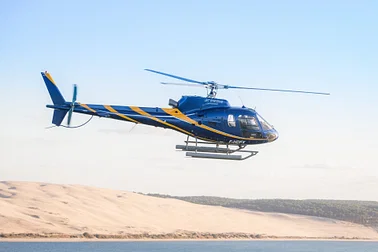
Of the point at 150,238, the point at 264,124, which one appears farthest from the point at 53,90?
the point at 150,238

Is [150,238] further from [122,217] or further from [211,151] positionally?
[211,151]

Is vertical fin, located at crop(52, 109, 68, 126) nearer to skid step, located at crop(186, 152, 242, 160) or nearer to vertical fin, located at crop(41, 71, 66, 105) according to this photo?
vertical fin, located at crop(41, 71, 66, 105)

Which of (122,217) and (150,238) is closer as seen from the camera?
(150,238)

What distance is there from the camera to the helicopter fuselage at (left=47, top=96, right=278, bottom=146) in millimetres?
33719

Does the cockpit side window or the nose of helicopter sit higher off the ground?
the cockpit side window

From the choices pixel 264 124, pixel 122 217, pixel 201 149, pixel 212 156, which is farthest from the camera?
pixel 122 217

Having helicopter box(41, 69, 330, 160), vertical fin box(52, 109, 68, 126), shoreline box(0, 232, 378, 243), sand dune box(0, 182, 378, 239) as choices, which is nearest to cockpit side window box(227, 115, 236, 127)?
helicopter box(41, 69, 330, 160)

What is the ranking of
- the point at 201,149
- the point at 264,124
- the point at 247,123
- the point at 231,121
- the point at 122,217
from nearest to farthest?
the point at 201,149, the point at 231,121, the point at 247,123, the point at 264,124, the point at 122,217

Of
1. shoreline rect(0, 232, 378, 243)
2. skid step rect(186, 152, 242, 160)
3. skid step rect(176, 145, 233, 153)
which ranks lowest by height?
shoreline rect(0, 232, 378, 243)

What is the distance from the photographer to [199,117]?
111 ft

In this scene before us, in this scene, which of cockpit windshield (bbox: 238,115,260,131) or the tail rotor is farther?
cockpit windshield (bbox: 238,115,260,131)

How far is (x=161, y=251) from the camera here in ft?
269

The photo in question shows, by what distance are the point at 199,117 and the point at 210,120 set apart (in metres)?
0.55

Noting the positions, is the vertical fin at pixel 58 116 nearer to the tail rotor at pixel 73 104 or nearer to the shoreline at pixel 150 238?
the tail rotor at pixel 73 104
